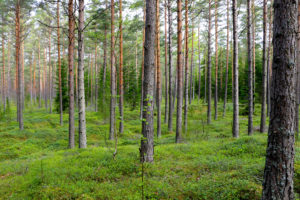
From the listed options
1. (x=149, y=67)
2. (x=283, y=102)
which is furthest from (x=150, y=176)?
(x=283, y=102)

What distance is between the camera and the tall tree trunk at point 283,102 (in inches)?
101

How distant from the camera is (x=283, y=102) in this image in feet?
8.46

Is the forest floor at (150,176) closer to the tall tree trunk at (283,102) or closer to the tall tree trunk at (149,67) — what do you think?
the tall tree trunk at (149,67)

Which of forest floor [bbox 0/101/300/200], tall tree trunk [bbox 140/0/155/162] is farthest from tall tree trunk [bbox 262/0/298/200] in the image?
tall tree trunk [bbox 140/0/155/162]

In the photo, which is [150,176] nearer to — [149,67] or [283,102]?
[149,67]

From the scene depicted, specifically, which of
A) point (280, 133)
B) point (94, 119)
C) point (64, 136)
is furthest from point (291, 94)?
point (94, 119)

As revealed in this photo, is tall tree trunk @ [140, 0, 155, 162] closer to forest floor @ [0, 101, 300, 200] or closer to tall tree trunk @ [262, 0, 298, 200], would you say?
forest floor @ [0, 101, 300, 200]

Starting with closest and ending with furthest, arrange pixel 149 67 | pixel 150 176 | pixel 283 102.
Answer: pixel 283 102
pixel 150 176
pixel 149 67

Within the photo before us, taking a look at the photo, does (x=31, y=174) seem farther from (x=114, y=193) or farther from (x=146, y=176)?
(x=146, y=176)

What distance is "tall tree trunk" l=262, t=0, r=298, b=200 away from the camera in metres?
2.57

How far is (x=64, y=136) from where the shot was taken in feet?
46.4

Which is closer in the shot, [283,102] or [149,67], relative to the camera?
[283,102]

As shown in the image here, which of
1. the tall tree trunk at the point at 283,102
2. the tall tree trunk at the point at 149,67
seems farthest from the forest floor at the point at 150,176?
the tall tree trunk at the point at 283,102

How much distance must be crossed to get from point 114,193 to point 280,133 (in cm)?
349
